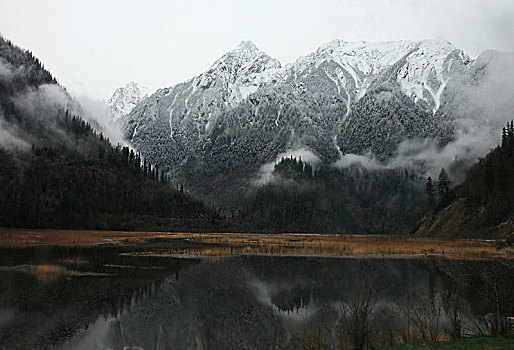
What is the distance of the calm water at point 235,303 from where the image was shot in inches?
869

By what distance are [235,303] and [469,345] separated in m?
19.0

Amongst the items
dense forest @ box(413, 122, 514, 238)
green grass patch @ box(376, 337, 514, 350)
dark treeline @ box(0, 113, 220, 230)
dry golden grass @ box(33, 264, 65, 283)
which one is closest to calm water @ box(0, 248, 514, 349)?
dry golden grass @ box(33, 264, 65, 283)

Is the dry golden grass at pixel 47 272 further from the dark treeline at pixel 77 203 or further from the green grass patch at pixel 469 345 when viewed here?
the dark treeline at pixel 77 203

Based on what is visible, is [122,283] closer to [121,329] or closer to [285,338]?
[121,329]

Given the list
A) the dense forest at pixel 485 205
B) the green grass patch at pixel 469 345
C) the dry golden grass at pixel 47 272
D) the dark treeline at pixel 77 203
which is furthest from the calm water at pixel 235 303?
the dark treeline at pixel 77 203

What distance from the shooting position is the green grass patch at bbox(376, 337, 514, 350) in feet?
54.4

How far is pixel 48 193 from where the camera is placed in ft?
549

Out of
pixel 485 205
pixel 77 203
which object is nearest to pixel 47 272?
pixel 485 205

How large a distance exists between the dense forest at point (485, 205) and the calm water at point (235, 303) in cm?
4727

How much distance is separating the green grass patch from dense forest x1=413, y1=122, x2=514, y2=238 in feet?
240

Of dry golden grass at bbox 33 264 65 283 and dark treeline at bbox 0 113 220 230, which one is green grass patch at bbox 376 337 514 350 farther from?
dark treeline at bbox 0 113 220 230

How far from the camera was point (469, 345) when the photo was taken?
17.3m

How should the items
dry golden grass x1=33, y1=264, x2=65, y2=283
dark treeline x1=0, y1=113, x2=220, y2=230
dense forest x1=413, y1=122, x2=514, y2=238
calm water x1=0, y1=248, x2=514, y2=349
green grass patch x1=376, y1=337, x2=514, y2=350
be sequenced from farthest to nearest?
dark treeline x1=0, y1=113, x2=220, y2=230, dense forest x1=413, y1=122, x2=514, y2=238, dry golden grass x1=33, y1=264, x2=65, y2=283, calm water x1=0, y1=248, x2=514, y2=349, green grass patch x1=376, y1=337, x2=514, y2=350

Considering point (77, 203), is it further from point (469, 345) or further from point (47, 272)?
point (469, 345)
